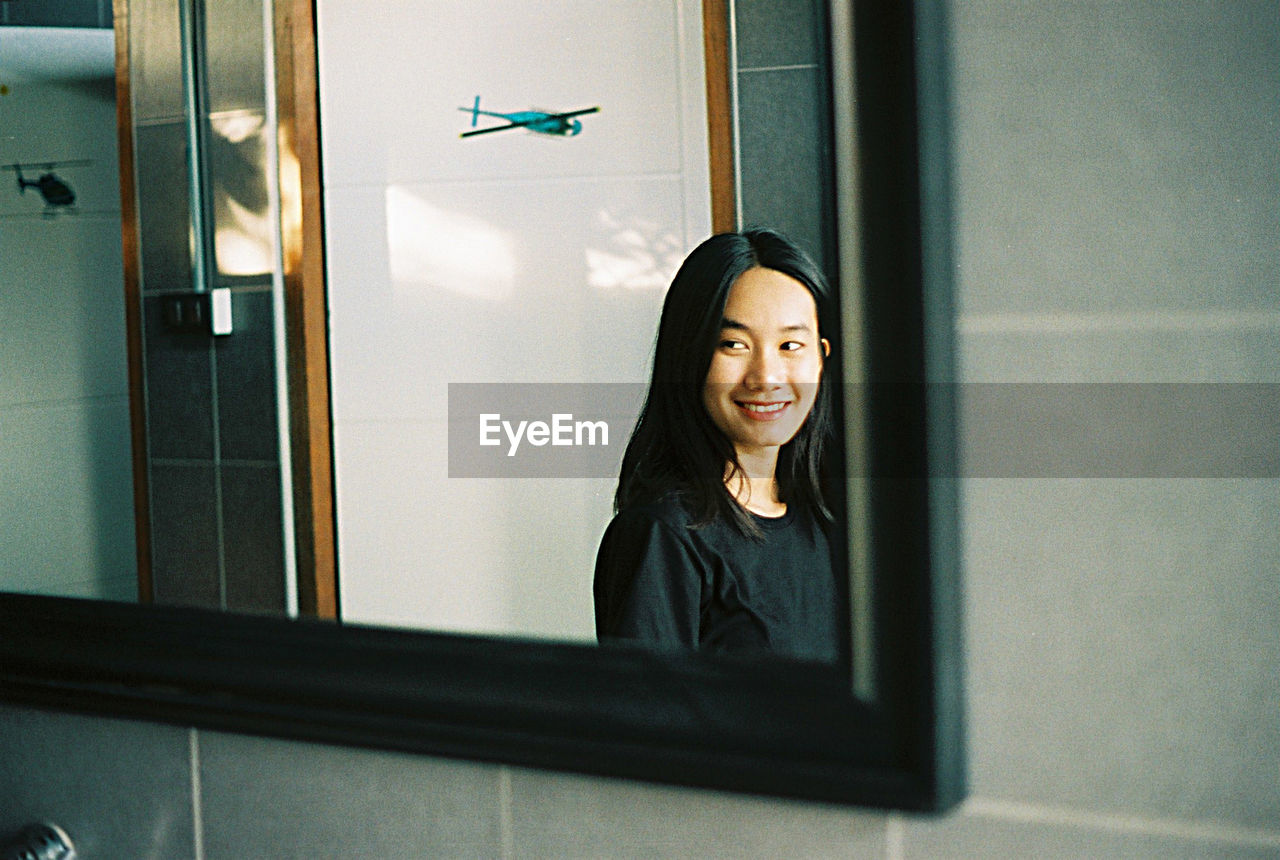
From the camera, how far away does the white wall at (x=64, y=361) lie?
782 mm

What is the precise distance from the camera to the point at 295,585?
721 millimetres

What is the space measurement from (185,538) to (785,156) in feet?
1.61

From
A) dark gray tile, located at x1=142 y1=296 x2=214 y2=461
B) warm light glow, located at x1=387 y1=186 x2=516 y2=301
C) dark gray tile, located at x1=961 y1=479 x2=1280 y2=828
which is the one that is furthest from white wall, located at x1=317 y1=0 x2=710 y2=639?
dark gray tile, located at x1=961 y1=479 x2=1280 y2=828

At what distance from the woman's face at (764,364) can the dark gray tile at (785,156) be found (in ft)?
0.11

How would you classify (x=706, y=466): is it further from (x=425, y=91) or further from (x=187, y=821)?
(x=187, y=821)

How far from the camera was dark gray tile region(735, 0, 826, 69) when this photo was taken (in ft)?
1.97

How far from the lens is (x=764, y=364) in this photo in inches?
24.7

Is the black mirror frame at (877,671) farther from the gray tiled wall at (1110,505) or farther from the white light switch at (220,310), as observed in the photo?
Answer: the white light switch at (220,310)

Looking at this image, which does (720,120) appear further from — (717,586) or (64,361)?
(64,361)

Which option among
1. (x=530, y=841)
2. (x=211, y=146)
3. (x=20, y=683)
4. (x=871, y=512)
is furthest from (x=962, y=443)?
(x=20, y=683)

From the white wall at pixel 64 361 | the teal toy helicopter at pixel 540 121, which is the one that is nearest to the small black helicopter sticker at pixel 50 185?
the white wall at pixel 64 361

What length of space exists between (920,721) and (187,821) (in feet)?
1.67
